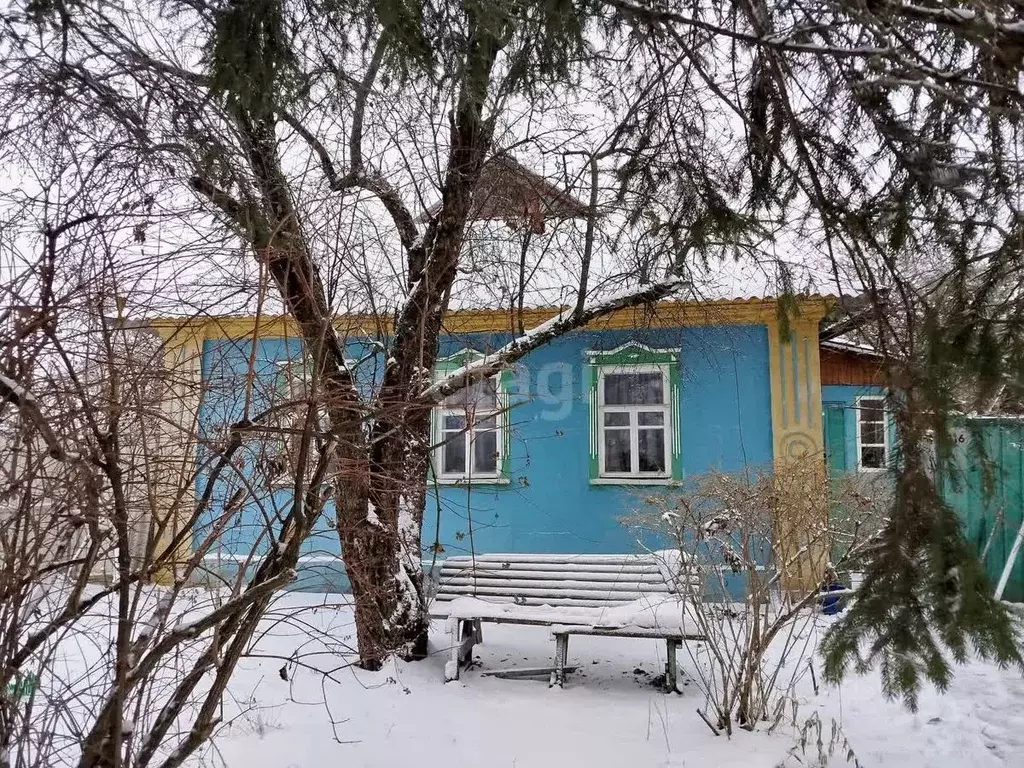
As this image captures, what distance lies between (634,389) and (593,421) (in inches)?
22.5

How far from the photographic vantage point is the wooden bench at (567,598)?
16.8 ft

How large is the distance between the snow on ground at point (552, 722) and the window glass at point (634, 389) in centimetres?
321

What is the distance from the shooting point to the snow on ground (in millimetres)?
3916

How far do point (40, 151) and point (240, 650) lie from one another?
2016mm

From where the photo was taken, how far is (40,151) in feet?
9.52

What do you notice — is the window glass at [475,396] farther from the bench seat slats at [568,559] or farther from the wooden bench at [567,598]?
the bench seat slats at [568,559]

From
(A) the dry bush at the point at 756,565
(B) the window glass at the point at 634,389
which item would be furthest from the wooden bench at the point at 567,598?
(B) the window glass at the point at 634,389

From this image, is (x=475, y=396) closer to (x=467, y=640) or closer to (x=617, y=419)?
(x=467, y=640)

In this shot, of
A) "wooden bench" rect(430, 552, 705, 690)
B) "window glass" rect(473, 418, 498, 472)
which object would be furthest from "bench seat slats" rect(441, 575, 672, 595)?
"window glass" rect(473, 418, 498, 472)

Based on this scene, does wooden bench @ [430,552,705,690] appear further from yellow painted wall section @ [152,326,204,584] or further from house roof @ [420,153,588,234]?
yellow painted wall section @ [152,326,204,584]

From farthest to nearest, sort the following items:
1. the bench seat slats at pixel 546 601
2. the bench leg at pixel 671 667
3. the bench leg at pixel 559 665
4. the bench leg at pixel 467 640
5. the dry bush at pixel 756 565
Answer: the bench seat slats at pixel 546 601 → the bench leg at pixel 467 640 → the bench leg at pixel 559 665 → the bench leg at pixel 671 667 → the dry bush at pixel 756 565

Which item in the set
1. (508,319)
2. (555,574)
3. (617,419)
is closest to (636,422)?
(617,419)

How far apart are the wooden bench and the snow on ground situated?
0.30 m

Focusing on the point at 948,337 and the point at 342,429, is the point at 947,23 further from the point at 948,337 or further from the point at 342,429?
the point at 342,429
